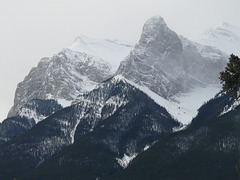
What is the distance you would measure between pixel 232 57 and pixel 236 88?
475 cm

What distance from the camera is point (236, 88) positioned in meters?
86.9

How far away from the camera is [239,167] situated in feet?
281

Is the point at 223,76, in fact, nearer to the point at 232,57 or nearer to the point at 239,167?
the point at 232,57

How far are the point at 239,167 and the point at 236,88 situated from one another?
11.9 meters

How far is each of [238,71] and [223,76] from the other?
97.7 inches

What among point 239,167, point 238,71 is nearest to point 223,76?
point 238,71

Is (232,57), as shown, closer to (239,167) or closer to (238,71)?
(238,71)

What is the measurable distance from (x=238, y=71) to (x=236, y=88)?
3375 mm

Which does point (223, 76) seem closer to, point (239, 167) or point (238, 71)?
point (238, 71)

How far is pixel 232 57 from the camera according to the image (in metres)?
86.6

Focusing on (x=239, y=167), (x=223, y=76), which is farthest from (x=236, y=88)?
(x=239, y=167)

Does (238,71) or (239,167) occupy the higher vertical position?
(238,71)

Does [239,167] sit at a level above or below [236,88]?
below

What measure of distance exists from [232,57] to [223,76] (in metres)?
3.33
